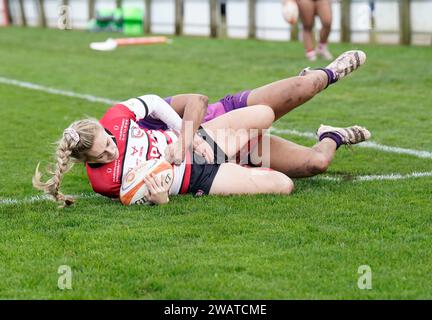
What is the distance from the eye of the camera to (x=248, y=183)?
23.5 ft

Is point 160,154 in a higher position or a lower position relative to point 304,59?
higher

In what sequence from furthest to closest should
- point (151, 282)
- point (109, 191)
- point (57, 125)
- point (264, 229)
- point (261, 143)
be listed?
point (57, 125) < point (261, 143) < point (109, 191) < point (264, 229) < point (151, 282)

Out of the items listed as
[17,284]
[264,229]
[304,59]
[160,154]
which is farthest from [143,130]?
[304,59]

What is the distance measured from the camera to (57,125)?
11.1 m

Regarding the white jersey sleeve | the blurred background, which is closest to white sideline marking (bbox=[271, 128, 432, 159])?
the white jersey sleeve

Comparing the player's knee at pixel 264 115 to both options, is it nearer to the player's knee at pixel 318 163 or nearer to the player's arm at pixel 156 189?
the player's knee at pixel 318 163

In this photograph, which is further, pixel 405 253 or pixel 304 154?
pixel 304 154

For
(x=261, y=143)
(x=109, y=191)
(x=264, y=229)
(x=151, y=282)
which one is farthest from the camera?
(x=261, y=143)

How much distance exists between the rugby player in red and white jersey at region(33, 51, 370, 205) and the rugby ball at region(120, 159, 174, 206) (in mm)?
52

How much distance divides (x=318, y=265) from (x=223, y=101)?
286 cm

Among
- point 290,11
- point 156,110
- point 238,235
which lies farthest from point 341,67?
point 290,11

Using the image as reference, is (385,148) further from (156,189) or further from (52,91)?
(52,91)

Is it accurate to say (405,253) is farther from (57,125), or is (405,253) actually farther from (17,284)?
(57,125)

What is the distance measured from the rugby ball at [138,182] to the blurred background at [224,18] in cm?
1378
